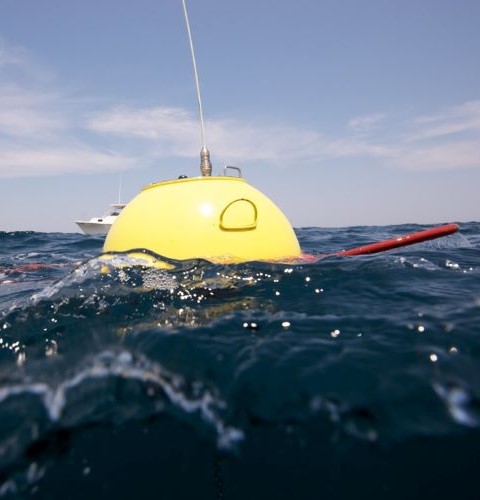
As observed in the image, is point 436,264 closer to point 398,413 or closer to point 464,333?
point 464,333

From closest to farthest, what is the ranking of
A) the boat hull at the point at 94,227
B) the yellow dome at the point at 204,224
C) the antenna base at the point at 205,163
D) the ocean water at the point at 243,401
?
the ocean water at the point at 243,401 → the yellow dome at the point at 204,224 → the antenna base at the point at 205,163 → the boat hull at the point at 94,227

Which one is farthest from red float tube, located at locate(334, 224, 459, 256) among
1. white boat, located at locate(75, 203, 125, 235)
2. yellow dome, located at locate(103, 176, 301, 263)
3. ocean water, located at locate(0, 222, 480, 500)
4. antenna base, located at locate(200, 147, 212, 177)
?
white boat, located at locate(75, 203, 125, 235)

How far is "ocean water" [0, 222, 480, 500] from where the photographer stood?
5.40ft

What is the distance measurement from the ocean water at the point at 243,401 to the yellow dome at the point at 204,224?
2.51 ft

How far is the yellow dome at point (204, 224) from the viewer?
3.42 metres

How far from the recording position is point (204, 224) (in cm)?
341

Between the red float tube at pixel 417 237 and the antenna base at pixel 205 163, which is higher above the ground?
the antenna base at pixel 205 163

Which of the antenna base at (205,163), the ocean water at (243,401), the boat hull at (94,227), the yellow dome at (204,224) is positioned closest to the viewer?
the ocean water at (243,401)

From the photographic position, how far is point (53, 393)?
2014 mm

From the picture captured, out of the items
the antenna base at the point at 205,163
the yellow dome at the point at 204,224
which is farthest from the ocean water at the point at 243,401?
the antenna base at the point at 205,163

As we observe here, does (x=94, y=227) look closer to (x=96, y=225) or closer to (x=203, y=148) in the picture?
(x=96, y=225)

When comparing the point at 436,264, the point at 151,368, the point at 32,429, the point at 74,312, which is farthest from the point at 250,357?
the point at 436,264

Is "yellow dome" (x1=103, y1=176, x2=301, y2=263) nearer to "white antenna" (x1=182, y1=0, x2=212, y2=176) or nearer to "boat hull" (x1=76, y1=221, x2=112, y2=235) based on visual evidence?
"white antenna" (x1=182, y1=0, x2=212, y2=176)

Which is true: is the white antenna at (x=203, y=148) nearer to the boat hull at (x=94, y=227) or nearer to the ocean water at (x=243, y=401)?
the ocean water at (x=243, y=401)
